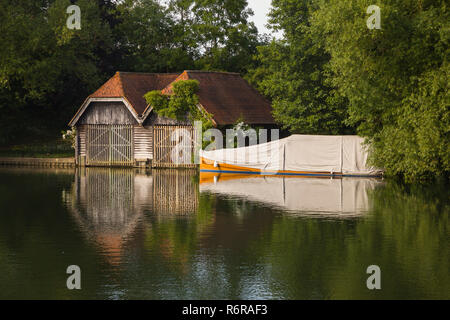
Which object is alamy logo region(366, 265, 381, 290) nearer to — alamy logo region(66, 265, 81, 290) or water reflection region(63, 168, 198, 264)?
water reflection region(63, 168, 198, 264)

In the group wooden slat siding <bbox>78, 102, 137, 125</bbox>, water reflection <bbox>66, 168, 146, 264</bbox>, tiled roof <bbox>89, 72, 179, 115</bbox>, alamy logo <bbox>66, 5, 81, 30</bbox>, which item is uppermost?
alamy logo <bbox>66, 5, 81, 30</bbox>

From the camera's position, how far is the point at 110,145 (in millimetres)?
49062

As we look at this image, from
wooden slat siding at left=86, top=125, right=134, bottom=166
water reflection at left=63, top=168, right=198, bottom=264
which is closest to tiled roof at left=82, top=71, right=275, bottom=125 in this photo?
wooden slat siding at left=86, top=125, right=134, bottom=166

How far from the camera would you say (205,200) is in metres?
24.6

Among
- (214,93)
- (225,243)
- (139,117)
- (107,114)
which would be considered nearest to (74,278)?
(225,243)

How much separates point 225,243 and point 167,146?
3102cm

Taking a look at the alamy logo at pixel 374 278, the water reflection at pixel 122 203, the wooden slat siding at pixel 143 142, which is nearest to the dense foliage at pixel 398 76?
the water reflection at pixel 122 203


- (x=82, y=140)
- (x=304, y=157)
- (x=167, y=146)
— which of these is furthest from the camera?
(x=82, y=140)

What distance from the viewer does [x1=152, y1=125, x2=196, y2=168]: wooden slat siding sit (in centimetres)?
4531

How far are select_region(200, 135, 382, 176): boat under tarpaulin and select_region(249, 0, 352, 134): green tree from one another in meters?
4.31

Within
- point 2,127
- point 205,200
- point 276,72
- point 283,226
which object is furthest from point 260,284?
point 2,127

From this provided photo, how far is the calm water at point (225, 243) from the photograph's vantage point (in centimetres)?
1145

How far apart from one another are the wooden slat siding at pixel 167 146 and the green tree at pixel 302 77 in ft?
21.9

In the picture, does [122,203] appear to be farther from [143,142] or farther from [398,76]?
[143,142]
